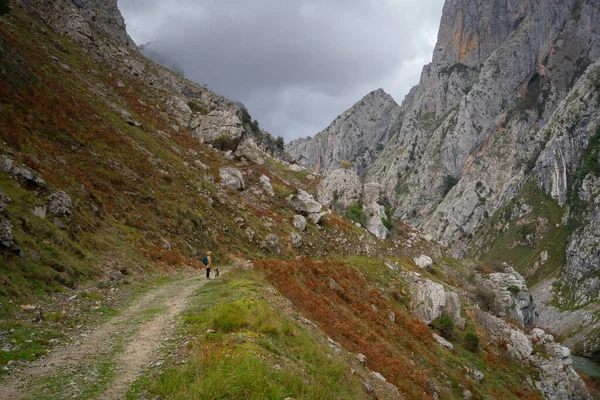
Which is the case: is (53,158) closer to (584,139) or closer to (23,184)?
A: (23,184)

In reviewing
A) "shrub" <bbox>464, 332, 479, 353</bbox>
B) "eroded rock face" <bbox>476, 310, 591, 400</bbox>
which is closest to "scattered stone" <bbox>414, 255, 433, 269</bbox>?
"eroded rock face" <bbox>476, 310, 591, 400</bbox>

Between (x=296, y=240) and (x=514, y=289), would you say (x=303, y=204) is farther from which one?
(x=514, y=289)

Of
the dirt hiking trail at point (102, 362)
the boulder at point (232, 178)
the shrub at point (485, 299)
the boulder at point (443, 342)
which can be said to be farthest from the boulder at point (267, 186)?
the dirt hiking trail at point (102, 362)

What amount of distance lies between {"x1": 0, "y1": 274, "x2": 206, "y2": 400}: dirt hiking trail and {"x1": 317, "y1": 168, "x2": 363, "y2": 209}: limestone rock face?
164 ft

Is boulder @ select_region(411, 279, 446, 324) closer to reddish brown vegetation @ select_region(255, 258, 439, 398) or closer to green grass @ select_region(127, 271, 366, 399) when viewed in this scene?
reddish brown vegetation @ select_region(255, 258, 439, 398)

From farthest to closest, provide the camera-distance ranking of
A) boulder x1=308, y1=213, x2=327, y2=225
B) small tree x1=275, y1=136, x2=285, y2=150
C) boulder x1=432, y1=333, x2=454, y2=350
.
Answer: small tree x1=275, y1=136, x2=285, y2=150 → boulder x1=308, y1=213, x2=327, y2=225 → boulder x1=432, y1=333, x2=454, y2=350

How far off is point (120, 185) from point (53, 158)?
5.10 m

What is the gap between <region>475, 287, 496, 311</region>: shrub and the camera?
138 ft

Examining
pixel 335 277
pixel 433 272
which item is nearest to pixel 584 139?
pixel 433 272

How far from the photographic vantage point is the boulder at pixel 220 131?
55400 millimetres

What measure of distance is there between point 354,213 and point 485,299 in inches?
893

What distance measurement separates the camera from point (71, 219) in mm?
18359

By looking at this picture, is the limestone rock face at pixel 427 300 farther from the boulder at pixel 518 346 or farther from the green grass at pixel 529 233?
the green grass at pixel 529 233

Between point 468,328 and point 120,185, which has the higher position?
point 120,185
